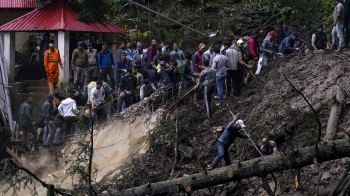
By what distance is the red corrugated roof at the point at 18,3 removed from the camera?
92.7 feet

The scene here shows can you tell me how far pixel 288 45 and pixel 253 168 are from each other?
930cm

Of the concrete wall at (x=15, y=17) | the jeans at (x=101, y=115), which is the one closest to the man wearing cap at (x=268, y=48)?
the jeans at (x=101, y=115)

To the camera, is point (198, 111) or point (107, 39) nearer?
point (198, 111)

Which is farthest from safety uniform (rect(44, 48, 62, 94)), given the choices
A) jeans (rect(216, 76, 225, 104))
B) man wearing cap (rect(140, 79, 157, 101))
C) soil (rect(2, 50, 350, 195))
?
jeans (rect(216, 76, 225, 104))

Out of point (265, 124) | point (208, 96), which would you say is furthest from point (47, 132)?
point (265, 124)

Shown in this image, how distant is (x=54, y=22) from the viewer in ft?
86.9

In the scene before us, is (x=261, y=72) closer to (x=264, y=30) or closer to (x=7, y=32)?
(x=264, y=30)

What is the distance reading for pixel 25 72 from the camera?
27.8 metres

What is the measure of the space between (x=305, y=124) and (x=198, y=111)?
3656mm

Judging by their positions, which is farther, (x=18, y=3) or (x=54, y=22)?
(x=18, y=3)

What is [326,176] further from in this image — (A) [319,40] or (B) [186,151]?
(A) [319,40]

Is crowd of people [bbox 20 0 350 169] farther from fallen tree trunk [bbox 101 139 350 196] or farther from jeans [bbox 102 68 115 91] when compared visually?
fallen tree trunk [bbox 101 139 350 196]

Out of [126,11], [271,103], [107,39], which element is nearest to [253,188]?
[271,103]

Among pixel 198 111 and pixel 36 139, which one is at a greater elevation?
pixel 198 111
